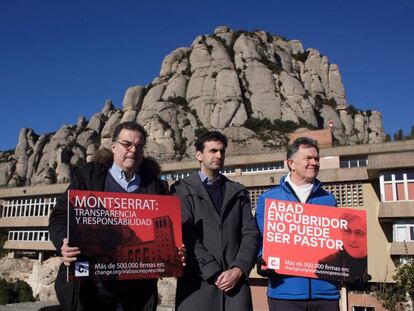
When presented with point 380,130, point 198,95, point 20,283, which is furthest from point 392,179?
point 380,130

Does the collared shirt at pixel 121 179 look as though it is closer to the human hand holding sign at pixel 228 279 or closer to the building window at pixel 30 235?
the human hand holding sign at pixel 228 279

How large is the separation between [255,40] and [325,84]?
58.2 ft

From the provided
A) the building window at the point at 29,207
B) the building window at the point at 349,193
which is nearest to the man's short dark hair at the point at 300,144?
the building window at the point at 349,193

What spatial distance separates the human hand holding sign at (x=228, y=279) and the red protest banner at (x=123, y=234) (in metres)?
0.42

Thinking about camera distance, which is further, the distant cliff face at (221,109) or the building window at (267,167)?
the distant cliff face at (221,109)

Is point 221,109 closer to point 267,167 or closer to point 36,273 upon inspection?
point 267,167

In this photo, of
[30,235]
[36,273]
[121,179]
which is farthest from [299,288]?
[30,235]

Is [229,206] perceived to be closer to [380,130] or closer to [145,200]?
[145,200]

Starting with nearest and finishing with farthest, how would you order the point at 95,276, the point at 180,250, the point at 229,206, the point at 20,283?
the point at 95,276 → the point at 180,250 → the point at 229,206 → the point at 20,283

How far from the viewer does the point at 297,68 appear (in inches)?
3415

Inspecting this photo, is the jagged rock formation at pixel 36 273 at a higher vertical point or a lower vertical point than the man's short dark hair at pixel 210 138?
lower

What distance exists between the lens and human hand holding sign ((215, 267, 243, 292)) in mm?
4000

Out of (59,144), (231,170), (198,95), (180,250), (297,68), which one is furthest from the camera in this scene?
(297,68)

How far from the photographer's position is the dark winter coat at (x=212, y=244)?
4.08 meters
